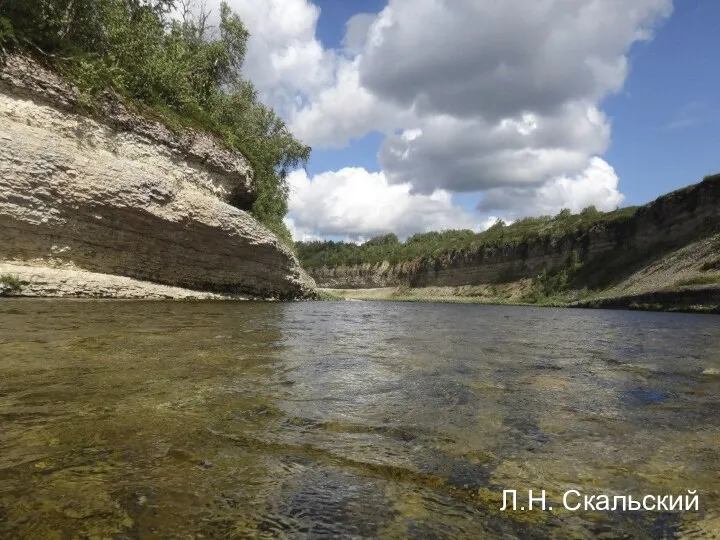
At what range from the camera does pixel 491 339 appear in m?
11.1

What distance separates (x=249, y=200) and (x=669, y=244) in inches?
2117

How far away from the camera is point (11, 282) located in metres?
14.1

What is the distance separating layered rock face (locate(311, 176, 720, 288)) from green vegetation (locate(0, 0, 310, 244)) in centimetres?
4715

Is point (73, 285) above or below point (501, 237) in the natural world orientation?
below

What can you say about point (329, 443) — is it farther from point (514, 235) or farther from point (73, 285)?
point (514, 235)

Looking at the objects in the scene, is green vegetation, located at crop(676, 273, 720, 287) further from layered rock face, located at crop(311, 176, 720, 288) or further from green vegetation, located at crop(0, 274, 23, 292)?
green vegetation, located at crop(0, 274, 23, 292)

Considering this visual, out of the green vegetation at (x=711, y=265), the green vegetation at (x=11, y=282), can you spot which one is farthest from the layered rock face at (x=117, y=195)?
the green vegetation at (x=711, y=265)

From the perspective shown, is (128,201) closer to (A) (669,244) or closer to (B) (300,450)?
(B) (300,450)

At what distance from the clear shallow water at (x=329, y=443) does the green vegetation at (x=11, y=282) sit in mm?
8877

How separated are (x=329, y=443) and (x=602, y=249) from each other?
7530cm

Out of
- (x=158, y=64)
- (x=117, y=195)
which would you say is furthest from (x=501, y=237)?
(x=117, y=195)

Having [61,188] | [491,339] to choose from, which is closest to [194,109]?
[61,188]

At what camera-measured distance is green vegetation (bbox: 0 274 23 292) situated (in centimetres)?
1399

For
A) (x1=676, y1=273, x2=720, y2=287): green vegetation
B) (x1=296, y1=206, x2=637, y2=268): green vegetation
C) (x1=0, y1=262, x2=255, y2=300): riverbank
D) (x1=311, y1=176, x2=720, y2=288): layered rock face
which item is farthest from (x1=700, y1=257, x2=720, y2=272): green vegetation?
(x1=0, y1=262, x2=255, y2=300): riverbank
